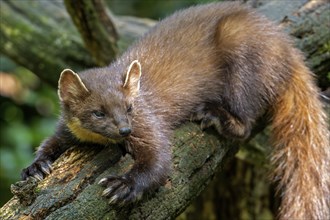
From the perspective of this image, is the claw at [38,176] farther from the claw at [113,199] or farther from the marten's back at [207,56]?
the marten's back at [207,56]

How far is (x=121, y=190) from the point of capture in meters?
4.00

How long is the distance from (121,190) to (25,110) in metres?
5.40

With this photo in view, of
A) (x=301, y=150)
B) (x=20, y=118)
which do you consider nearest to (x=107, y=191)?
(x=301, y=150)

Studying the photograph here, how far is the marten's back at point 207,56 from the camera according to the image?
17.2ft

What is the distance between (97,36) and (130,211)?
8.44 feet

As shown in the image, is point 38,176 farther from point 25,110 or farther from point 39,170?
point 25,110

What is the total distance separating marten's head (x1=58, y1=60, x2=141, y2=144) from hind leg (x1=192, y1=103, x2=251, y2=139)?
1.95ft

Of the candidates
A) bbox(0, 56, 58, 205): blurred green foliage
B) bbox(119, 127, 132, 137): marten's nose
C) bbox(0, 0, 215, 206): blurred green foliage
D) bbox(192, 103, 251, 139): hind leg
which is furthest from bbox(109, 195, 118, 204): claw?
bbox(0, 0, 215, 206): blurred green foliage

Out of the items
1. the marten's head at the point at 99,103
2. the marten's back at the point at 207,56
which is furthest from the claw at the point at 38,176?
the marten's back at the point at 207,56

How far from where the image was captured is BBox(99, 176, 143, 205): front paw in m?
3.91

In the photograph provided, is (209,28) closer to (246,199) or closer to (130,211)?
(130,211)

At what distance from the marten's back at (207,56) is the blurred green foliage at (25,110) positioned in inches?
112

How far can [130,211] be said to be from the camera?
4.09 meters

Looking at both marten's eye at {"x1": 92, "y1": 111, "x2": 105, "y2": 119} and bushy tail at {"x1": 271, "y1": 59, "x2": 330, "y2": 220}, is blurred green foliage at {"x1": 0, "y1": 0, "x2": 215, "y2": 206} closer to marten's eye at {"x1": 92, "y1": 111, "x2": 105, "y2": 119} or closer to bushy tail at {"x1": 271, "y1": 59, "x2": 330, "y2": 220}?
bushy tail at {"x1": 271, "y1": 59, "x2": 330, "y2": 220}
